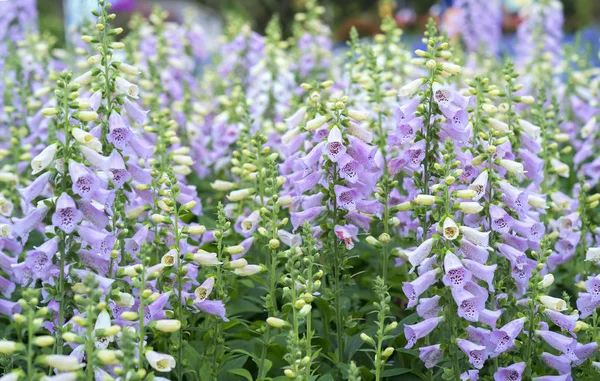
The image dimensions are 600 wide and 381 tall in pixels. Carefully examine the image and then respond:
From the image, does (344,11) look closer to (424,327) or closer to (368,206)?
(368,206)

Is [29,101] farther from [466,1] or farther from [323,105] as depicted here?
[466,1]

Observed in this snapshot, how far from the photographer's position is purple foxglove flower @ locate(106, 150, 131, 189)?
4.14m

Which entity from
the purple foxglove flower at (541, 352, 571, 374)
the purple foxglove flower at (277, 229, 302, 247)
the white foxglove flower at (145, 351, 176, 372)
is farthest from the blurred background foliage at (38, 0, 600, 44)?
the white foxglove flower at (145, 351, 176, 372)

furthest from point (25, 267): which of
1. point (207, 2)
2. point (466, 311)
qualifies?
point (207, 2)

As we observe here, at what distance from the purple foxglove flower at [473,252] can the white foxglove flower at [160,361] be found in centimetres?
145

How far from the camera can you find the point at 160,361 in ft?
11.7

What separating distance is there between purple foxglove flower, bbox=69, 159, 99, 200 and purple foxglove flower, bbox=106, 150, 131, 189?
1.14 feet

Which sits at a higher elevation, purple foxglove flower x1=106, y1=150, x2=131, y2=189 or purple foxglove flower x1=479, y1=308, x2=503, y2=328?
purple foxglove flower x1=106, y1=150, x2=131, y2=189

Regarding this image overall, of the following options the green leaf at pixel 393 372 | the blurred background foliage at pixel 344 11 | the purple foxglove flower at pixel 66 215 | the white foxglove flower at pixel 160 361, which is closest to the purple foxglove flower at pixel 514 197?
the green leaf at pixel 393 372

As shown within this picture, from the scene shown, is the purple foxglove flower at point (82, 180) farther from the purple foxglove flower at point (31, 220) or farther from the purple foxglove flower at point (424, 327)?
the purple foxglove flower at point (424, 327)

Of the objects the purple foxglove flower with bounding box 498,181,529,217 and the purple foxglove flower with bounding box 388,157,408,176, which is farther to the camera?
the purple foxglove flower with bounding box 388,157,408,176

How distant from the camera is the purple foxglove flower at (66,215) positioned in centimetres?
370

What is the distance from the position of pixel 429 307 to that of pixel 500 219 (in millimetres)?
664

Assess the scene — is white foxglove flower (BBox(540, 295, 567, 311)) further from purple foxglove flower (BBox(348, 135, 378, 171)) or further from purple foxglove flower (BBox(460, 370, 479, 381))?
purple foxglove flower (BBox(348, 135, 378, 171))
